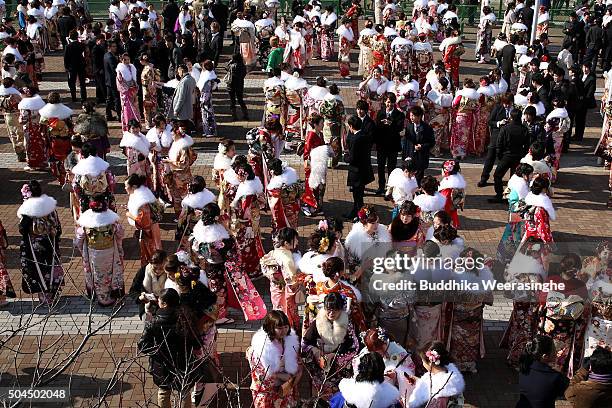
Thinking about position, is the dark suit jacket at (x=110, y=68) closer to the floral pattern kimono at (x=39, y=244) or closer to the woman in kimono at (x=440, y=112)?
the woman in kimono at (x=440, y=112)

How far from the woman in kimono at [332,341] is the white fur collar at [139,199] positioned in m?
3.34

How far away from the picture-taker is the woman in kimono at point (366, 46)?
727 inches

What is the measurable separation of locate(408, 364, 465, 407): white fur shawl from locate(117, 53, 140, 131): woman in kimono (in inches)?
391

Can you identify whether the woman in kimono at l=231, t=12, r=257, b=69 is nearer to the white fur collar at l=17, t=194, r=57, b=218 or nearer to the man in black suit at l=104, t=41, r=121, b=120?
the man in black suit at l=104, t=41, r=121, b=120

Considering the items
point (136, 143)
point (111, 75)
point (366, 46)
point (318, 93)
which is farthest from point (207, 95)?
point (366, 46)

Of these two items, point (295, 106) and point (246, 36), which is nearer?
point (295, 106)

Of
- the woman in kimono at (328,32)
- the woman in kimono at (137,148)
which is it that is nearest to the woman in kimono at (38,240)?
the woman in kimono at (137,148)

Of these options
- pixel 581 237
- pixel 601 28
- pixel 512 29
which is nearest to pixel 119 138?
pixel 581 237

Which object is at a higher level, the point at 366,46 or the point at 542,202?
the point at 366,46

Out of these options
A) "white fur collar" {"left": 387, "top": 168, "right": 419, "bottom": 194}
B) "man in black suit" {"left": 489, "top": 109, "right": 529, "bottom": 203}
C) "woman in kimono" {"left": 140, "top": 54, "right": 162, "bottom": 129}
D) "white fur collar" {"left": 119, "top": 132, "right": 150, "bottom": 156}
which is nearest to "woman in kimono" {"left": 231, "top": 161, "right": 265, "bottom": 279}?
"white fur collar" {"left": 387, "top": 168, "right": 419, "bottom": 194}

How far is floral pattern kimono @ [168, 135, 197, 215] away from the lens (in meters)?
11.3

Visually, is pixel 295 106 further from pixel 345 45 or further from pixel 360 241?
pixel 360 241

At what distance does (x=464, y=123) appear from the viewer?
47.3 feet

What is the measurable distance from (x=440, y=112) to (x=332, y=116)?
7.99 ft
